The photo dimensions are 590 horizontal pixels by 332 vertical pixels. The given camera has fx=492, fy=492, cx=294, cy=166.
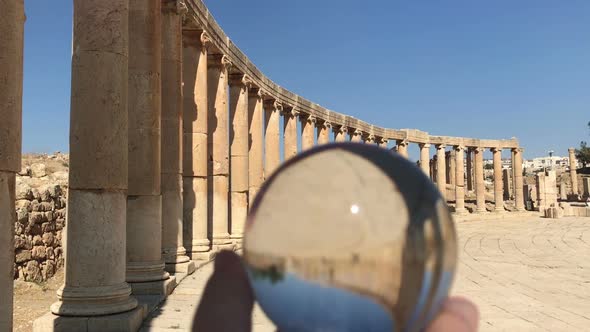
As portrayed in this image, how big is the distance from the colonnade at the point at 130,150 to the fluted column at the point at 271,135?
7.68 meters

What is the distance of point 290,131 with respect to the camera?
134 feet

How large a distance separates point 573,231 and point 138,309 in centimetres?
4429

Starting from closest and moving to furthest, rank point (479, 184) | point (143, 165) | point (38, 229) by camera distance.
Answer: point (143, 165)
point (38, 229)
point (479, 184)

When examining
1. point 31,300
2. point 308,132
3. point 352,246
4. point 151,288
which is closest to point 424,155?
point 308,132

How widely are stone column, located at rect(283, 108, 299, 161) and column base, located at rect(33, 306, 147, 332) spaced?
29.8 meters

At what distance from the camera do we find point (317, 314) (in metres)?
2.51

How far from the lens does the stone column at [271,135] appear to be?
37.7m

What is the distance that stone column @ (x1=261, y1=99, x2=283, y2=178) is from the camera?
1485 inches

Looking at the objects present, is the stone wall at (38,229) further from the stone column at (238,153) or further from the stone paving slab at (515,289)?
the stone column at (238,153)

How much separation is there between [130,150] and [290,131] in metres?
25.6

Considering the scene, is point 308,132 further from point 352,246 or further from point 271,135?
point 352,246

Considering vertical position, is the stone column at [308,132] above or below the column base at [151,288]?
above

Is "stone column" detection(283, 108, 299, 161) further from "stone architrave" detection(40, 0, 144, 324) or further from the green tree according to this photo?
the green tree

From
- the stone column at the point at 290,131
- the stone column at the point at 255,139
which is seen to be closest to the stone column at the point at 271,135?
the stone column at the point at 255,139
